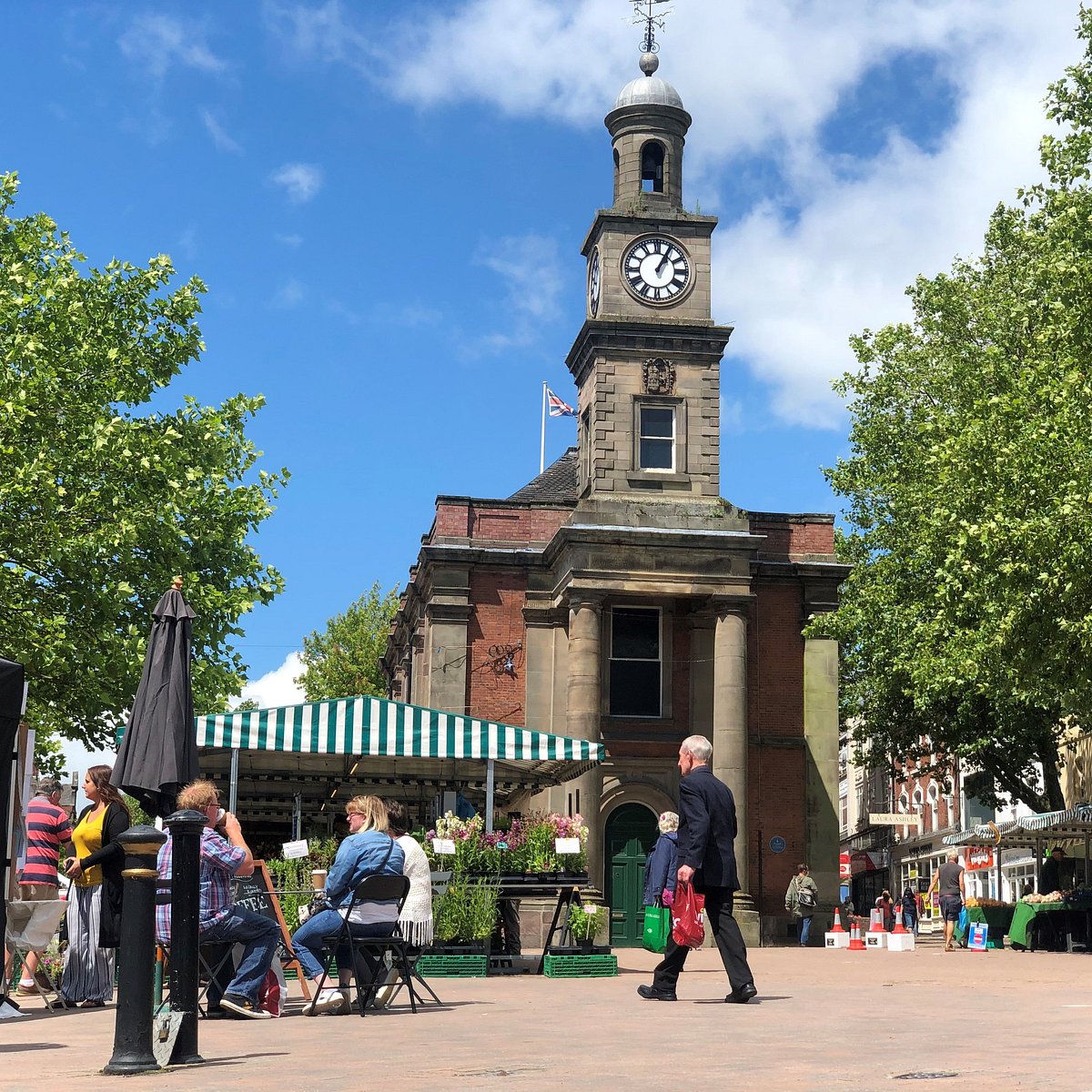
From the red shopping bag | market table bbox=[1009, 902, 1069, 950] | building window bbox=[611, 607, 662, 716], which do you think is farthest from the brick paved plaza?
building window bbox=[611, 607, 662, 716]

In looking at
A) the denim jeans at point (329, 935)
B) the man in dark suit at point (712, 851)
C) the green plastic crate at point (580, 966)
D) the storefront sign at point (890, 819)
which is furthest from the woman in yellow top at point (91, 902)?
the storefront sign at point (890, 819)

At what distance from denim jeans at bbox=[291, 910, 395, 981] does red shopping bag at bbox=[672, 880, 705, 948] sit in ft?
6.91

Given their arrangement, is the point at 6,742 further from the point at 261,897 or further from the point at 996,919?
the point at 996,919

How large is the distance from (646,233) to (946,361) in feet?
26.0

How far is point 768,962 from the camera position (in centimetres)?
2258

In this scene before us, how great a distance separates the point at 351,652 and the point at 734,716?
Answer: 105 ft

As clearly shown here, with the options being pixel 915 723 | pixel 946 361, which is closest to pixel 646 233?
pixel 946 361

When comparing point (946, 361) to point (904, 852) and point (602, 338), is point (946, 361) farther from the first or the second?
point (904, 852)

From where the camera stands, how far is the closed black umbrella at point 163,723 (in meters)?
11.8

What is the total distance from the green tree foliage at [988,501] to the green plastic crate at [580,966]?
9084 mm

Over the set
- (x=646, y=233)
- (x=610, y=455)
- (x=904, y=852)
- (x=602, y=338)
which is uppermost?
(x=646, y=233)

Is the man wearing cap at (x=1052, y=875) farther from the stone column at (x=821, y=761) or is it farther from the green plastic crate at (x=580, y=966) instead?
the green plastic crate at (x=580, y=966)

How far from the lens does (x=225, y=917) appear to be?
35.7 ft

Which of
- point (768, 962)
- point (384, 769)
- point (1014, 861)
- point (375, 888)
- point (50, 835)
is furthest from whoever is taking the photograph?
point (1014, 861)
